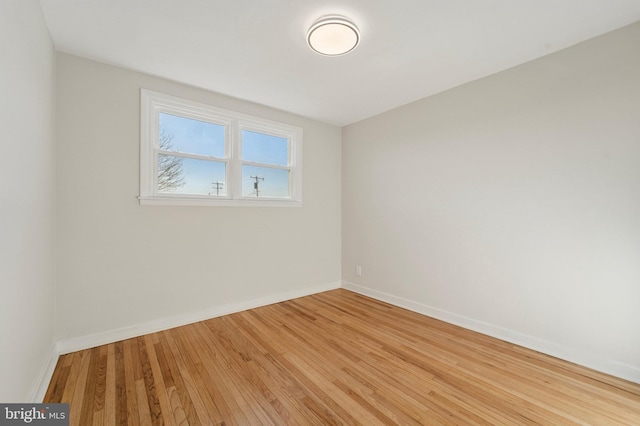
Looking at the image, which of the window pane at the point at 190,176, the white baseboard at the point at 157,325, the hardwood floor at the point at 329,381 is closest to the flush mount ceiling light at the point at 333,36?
the window pane at the point at 190,176

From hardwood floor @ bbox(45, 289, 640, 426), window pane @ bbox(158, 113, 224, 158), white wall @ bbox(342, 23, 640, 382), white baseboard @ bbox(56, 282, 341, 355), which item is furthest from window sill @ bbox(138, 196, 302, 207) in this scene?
white wall @ bbox(342, 23, 640, 382)

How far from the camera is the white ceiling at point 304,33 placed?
184 cm

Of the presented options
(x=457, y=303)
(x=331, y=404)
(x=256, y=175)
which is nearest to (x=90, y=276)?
A: (x=256, y=175)

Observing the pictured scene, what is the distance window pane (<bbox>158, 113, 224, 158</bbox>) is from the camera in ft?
9.58

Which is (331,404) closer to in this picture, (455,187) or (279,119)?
(455,187)

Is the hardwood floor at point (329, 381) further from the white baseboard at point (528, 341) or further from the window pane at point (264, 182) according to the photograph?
the window pane at point (264, 182)

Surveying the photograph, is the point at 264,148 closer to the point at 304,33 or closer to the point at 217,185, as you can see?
the point at 217,185

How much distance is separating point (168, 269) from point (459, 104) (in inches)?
146

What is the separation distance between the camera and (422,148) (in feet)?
11.1

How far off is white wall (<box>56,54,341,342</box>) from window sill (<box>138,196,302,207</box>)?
0.06m

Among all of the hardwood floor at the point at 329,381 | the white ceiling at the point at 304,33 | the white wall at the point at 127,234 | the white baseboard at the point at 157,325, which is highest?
the white ceiling at the point at 304,33

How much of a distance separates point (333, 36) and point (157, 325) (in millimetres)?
3189

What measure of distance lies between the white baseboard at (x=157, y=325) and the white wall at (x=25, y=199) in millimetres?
→ 275

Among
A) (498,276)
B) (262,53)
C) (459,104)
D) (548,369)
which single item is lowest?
(548,369)
